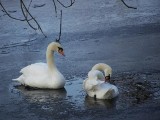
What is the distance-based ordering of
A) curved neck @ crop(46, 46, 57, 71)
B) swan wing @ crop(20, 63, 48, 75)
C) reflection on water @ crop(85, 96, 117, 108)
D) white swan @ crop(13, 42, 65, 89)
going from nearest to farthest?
reflection on water @ crop(85, 96, 117, 108) < white swan @ crop(13, 42, 65, 89) < curved neck @ crop(46, 46, 57, 71) < swan wing @ crop(20, 63, 48, 75)

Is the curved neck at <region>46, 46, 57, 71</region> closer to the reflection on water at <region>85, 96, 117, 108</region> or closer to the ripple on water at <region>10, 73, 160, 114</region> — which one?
the ripple on water at <region>10, 73, 160, 114</region>

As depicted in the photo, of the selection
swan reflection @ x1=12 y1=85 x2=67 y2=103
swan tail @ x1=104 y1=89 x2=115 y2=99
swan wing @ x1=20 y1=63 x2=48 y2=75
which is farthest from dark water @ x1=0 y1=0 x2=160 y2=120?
swan wing @ x1=20 y1=63 x2=48 y2=75

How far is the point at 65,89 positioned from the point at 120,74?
4.80 ft

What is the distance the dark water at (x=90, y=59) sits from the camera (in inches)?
373

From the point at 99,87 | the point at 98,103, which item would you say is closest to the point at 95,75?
the point at 99,87

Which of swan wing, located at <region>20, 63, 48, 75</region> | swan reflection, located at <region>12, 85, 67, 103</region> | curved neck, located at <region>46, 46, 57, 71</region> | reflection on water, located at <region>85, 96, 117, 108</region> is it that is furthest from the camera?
swan wing, located at <region>20, 63, 48, 75</region>

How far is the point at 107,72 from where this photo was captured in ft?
34.2

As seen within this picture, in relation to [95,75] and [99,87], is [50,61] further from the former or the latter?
[99,87]

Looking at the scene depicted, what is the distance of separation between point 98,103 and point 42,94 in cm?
154

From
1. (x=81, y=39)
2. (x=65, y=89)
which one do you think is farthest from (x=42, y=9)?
(x=65, y=89)

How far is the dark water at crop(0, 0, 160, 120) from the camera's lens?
948cm

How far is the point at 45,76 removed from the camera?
1127 centimetres

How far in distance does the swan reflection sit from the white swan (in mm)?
125

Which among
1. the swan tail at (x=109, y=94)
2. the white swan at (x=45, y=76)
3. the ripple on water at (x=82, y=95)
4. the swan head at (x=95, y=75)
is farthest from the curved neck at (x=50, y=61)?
the swan tail at (x=109, y=94)
